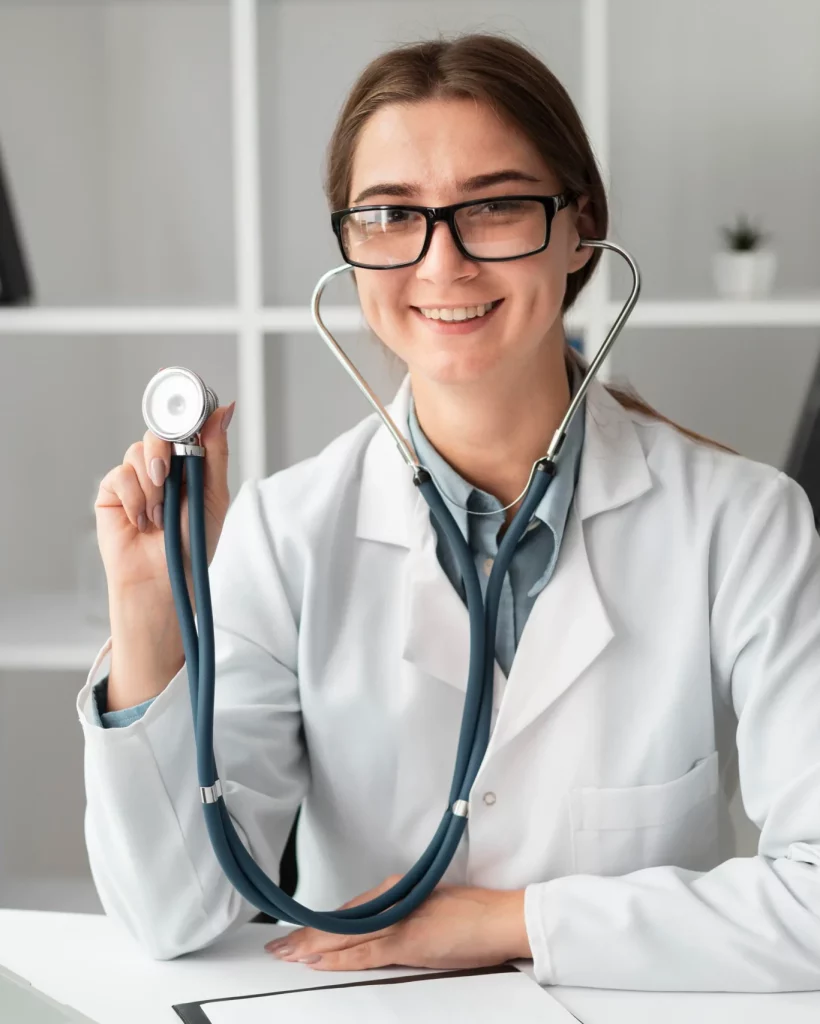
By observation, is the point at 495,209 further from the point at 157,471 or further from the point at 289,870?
the point at 289,870

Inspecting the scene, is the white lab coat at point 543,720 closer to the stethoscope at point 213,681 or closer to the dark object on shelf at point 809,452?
the stethoscope at point 213,681

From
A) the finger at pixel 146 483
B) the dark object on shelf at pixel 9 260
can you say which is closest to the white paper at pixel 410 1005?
the finger at pixel 146 483

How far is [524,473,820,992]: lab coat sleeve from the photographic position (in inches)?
40.6

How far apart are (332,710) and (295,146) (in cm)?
135

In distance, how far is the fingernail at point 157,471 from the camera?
3.49 ft

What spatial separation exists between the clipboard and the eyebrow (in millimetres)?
726

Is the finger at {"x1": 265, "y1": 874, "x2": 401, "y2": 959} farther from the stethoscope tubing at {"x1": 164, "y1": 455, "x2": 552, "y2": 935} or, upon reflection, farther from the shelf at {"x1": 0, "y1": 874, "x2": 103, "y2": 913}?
the shelf at {"x1": 0, "y1": 874, "x2": 103, "y2": 913}

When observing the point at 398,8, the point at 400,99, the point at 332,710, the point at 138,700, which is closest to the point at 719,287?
the point at 398,8

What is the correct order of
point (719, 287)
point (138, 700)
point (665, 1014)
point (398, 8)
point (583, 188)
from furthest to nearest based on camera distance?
1. point (398, 8)
2. point (719, 287)
3. point (583, 188)
4. point (138, 700)
5. point (665, 1014)

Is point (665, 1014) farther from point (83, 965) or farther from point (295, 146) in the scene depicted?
point (295, 146)

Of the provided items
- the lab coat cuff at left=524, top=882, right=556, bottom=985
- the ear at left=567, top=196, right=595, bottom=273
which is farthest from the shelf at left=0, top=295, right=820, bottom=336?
the lab coat cuff at left=524, top=882, right=556, bottom=985

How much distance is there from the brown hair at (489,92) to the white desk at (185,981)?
0.78m

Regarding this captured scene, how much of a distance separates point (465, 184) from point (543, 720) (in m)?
0.54

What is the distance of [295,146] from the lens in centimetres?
226
